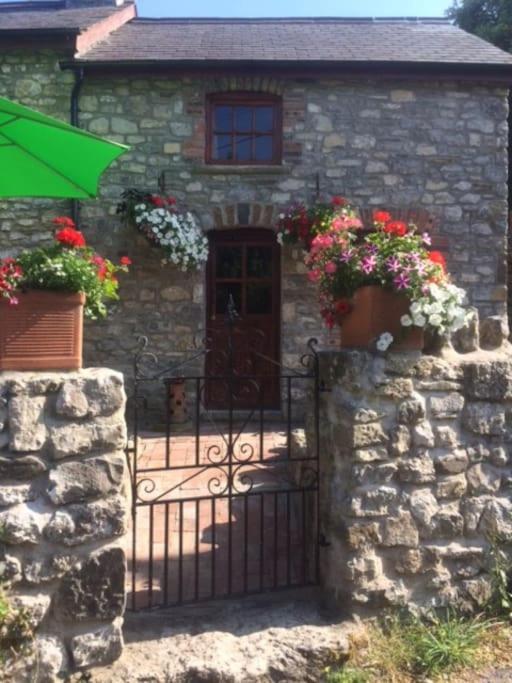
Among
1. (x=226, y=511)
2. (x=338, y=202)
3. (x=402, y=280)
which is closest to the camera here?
(x=402, y=280)

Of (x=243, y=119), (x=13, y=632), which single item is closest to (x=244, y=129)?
(x=243, y=119)

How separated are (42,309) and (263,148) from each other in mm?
5457

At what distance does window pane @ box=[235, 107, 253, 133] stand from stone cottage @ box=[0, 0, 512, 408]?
0.02 meters

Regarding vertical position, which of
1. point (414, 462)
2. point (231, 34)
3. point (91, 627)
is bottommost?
point (91, 627)

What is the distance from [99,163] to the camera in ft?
9.53

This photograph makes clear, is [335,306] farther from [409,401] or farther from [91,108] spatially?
[91,108]

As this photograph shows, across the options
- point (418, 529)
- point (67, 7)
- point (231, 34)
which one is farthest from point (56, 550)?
point (67, 7)

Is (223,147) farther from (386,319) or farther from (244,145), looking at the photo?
(386,319)

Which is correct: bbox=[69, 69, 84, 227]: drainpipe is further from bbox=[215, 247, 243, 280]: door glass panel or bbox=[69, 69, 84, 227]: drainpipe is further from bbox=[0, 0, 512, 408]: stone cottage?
bbox=[215, 247, 243, 280]: door glass panel

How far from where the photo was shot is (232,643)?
2.50m

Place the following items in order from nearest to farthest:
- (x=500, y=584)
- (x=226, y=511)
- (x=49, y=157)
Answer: (x=500, y=584) < (x=49, y=157) < (x=226, y=511)

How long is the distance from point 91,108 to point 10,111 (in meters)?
4.92

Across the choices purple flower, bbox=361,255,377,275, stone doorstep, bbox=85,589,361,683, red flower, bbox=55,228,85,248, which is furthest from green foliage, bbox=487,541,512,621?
red flower, bbox=55,228,85,248

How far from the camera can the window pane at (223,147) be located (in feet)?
23.7
